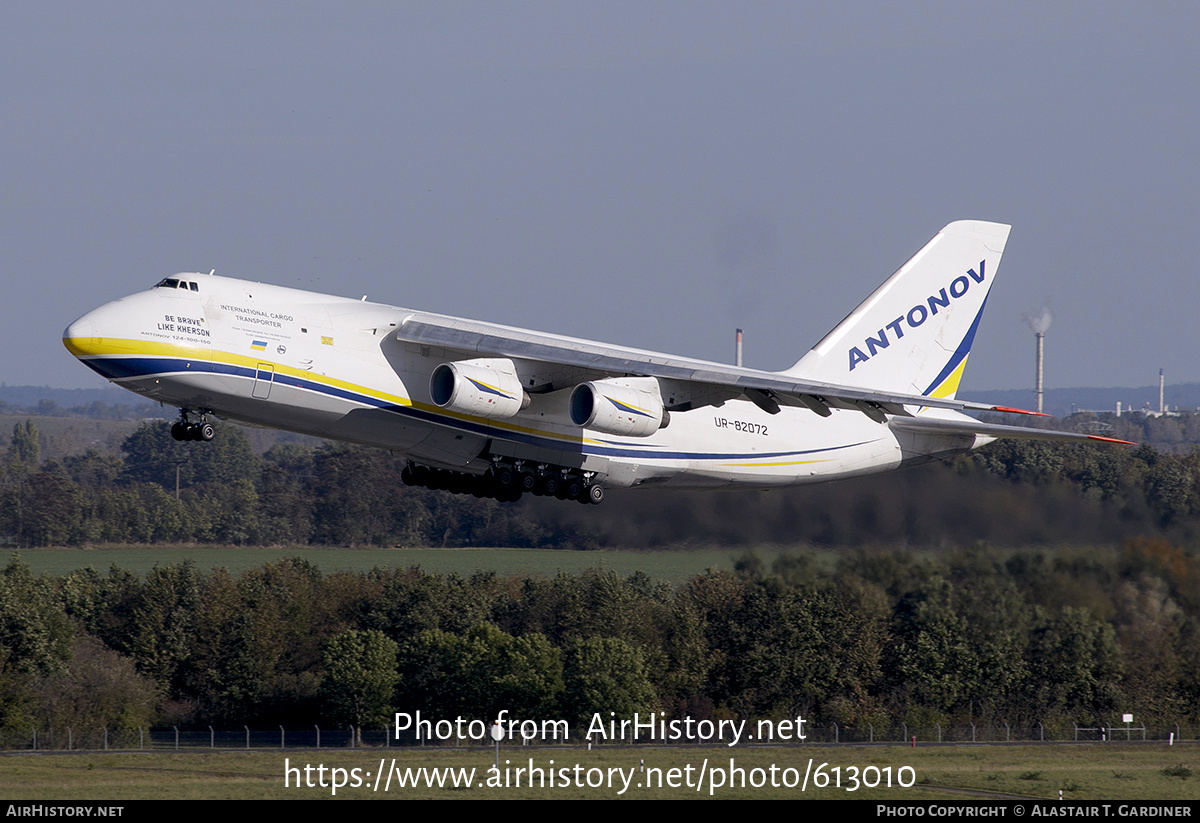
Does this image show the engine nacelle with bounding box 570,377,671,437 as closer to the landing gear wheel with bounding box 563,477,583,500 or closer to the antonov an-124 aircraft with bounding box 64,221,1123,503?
the antonov an-124 aircraft with bounding box 64,221,1123,503

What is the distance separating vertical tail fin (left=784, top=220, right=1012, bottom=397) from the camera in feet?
78.6

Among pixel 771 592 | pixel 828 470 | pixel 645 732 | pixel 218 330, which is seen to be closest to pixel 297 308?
pixel 218 330

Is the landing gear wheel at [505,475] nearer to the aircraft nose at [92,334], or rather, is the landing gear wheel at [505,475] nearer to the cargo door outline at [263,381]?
the cargo door outline at [263,381]

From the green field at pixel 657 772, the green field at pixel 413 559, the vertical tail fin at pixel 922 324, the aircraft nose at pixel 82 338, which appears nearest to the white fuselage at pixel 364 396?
the aircraft nose at pixel 82 338

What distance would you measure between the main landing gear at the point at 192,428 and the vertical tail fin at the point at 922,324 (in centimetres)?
908

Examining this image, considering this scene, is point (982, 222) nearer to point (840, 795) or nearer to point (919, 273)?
point (919, 273)

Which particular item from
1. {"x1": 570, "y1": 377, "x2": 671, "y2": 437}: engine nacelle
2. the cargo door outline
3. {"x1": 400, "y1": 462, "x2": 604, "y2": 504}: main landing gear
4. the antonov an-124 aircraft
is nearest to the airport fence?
the antonov an-124 aircraft

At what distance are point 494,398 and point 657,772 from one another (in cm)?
1378

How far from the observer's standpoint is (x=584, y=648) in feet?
134

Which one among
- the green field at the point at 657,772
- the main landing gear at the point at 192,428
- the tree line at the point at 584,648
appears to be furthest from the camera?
the green field at the point at 657,772

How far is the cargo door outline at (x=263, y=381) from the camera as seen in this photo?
60.3ft

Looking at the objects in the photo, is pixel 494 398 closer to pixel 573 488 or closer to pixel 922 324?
pixel 573 488

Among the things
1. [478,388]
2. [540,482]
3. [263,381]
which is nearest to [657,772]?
[540,482]
